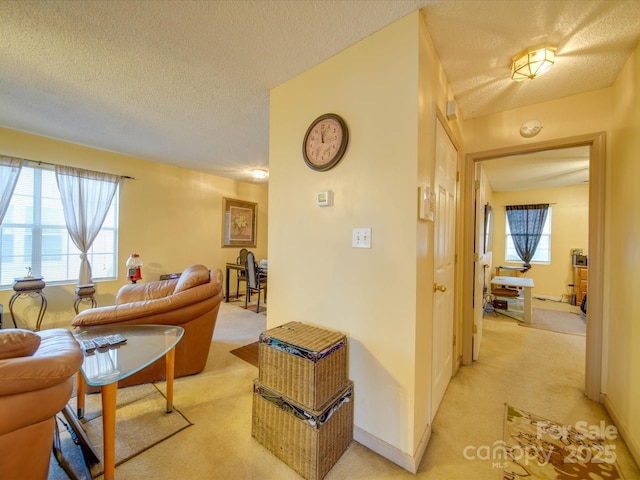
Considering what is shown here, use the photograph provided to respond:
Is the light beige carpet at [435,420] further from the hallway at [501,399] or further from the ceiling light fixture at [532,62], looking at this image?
the ceiling light fixture at [532,62]

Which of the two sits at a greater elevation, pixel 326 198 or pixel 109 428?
pixel 326 198

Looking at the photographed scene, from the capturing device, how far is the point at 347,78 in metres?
1.61

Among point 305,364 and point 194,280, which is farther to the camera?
point 194,280

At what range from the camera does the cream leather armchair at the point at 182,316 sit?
6.38 ft

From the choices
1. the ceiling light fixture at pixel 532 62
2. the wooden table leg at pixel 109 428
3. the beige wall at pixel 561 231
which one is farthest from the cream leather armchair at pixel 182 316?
the beige wall at pixel 561 231

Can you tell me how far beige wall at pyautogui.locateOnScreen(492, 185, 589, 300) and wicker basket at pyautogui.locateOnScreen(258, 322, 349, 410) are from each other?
19.8 feet

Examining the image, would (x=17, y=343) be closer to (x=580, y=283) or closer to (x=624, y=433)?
(x=624, y=433)

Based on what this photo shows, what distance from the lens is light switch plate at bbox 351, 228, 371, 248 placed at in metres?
1.50

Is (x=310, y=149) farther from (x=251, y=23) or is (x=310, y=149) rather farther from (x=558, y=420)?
(x=558, y=420)

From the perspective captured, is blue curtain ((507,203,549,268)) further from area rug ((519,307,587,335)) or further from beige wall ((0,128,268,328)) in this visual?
beige wall ((0,128,268,328))

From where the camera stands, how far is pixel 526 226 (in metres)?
5.84

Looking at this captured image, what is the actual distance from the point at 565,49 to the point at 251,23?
76.1 inches

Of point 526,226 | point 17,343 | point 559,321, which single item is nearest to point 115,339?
point 17,343

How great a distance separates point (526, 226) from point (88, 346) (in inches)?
299
